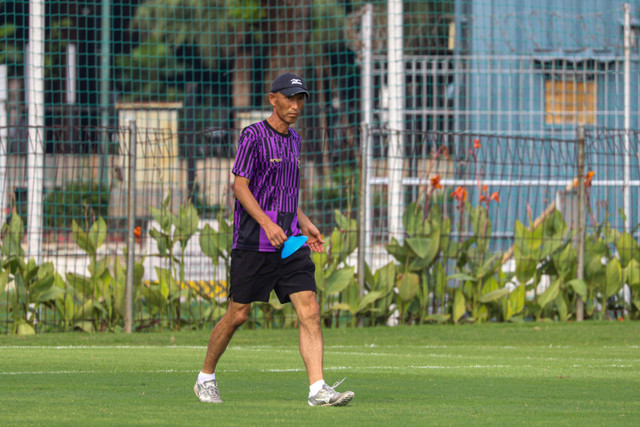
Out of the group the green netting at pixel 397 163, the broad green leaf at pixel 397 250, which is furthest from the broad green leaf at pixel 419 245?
the broad green leaf at pixel 397 250

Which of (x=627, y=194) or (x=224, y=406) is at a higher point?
(x=627, y=194)

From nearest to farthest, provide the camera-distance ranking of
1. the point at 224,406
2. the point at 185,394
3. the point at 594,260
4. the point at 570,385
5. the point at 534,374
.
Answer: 1. the point at 224,406
2. the point at 185,394
3. the point at 570,385
4. the point at 534,374
5. the point at 594,260

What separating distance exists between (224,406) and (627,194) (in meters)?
9.35

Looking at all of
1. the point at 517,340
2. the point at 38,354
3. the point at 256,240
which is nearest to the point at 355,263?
the point at 517,340

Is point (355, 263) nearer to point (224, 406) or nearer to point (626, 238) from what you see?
point (626, 238)

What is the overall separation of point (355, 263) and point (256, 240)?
263 inches

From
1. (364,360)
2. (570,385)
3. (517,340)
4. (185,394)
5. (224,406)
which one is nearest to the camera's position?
(224,406)

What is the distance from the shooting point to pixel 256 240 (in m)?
6.45

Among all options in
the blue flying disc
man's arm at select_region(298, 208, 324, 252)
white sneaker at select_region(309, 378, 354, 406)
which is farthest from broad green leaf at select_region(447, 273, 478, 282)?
white sneaker at select_region(309, 378, 354, 406)

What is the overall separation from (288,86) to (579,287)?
7.21 m

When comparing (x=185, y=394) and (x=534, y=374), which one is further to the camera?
(x=534, y=374)

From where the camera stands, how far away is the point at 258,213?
6.27 meters

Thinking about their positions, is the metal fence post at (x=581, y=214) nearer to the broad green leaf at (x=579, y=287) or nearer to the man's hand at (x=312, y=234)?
the broad green leaf at (x=579, y=287)

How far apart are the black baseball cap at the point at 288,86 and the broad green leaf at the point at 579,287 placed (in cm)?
712
